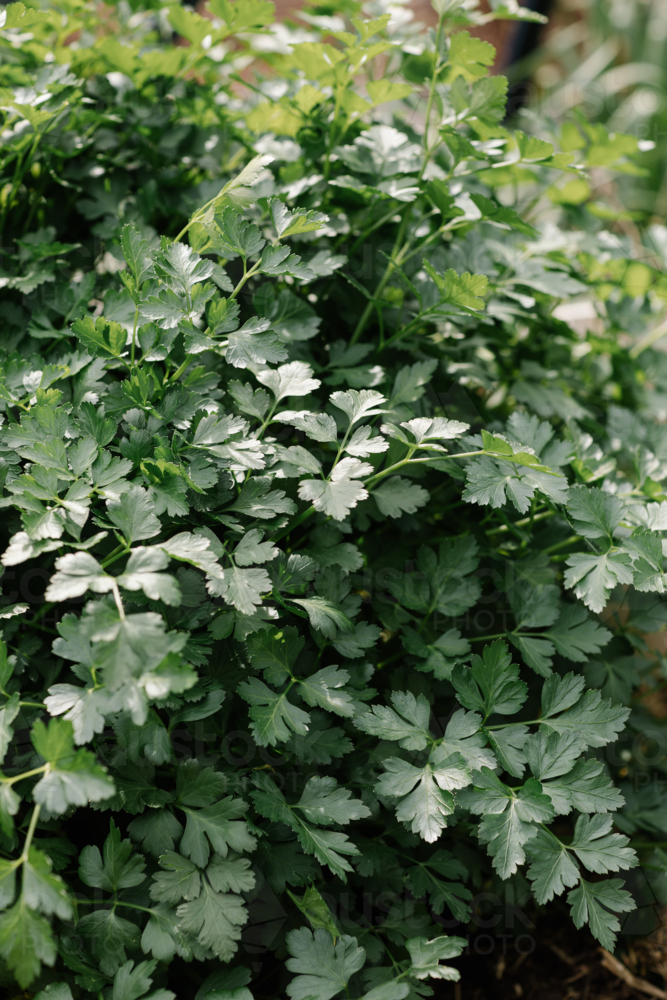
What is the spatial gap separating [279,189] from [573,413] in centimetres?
62

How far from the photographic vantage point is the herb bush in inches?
30.9

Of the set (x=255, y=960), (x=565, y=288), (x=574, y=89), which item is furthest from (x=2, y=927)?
(x=574, y=89)

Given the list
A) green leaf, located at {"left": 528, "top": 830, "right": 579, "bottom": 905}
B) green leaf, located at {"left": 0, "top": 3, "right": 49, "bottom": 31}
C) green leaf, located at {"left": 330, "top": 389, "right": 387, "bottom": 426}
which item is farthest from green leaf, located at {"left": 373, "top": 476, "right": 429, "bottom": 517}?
green leaf, located at {"left": 0, "top": 3, "right": 49, "bottom": 31}

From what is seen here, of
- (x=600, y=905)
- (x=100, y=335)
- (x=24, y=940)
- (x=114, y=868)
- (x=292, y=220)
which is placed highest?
(x=292, y=220)

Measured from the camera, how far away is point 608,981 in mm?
1174

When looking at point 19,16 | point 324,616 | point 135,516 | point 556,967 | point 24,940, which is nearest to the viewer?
point 24,940

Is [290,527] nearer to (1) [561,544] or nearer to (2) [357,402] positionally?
(2) [357,402]

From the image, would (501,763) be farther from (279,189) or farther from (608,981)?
(279,189)

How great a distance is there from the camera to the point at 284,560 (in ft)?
2.93

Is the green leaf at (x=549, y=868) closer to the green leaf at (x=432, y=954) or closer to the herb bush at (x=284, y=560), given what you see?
the herb bush at (x=284, y=560)

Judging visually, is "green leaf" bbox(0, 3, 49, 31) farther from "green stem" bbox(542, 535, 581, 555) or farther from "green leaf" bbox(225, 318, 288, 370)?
"green stem" bbox(542, 535, 581, 555)

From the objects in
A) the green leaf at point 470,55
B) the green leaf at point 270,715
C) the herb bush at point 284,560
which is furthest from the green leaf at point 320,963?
the green leaf at point 470,55

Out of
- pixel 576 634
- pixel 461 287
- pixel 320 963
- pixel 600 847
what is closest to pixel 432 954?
pixel 320 963

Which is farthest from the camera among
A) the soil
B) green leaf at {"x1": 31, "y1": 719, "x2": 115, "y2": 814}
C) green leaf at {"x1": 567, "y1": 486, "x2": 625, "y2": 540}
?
the soil
